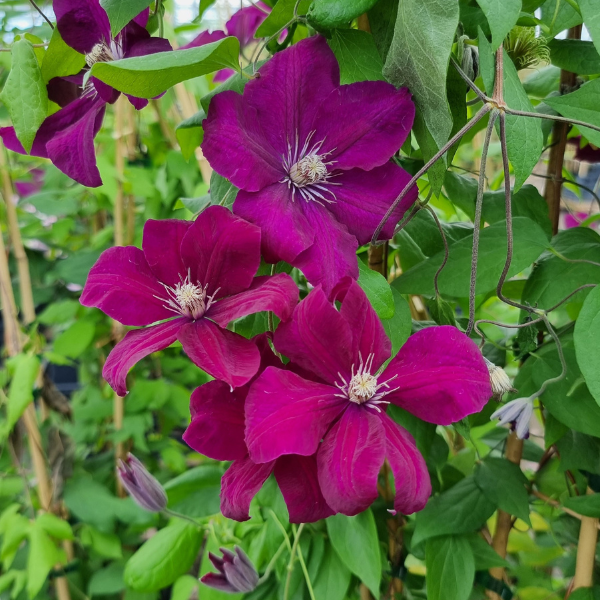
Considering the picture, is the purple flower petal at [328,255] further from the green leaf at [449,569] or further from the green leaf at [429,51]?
the green leaf at [449,569]

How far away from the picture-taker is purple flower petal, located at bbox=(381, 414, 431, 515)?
14.3 inches

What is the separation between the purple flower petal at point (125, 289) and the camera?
0.42 meters

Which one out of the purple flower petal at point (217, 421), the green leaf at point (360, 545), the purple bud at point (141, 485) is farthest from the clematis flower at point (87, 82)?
the green leaf at point (360, 545)

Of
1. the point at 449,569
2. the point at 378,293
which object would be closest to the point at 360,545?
the point at 449,569

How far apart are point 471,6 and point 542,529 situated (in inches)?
36.3

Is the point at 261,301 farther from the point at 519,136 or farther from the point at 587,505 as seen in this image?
the point at 587,505

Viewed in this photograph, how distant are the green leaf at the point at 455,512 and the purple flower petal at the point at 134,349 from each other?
1.18ft

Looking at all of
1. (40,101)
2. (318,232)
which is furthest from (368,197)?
(40,101)

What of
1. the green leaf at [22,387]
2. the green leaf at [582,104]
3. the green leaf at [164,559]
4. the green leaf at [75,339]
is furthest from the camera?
the green leaf at [75,339]

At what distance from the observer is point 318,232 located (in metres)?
0.43

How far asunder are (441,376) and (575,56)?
0.34 metres

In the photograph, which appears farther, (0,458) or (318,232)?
(0,458)

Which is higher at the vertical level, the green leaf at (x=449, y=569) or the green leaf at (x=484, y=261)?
the green leaf at (x=484, y=261)

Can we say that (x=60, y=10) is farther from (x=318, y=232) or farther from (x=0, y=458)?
(x=0, y=458)
